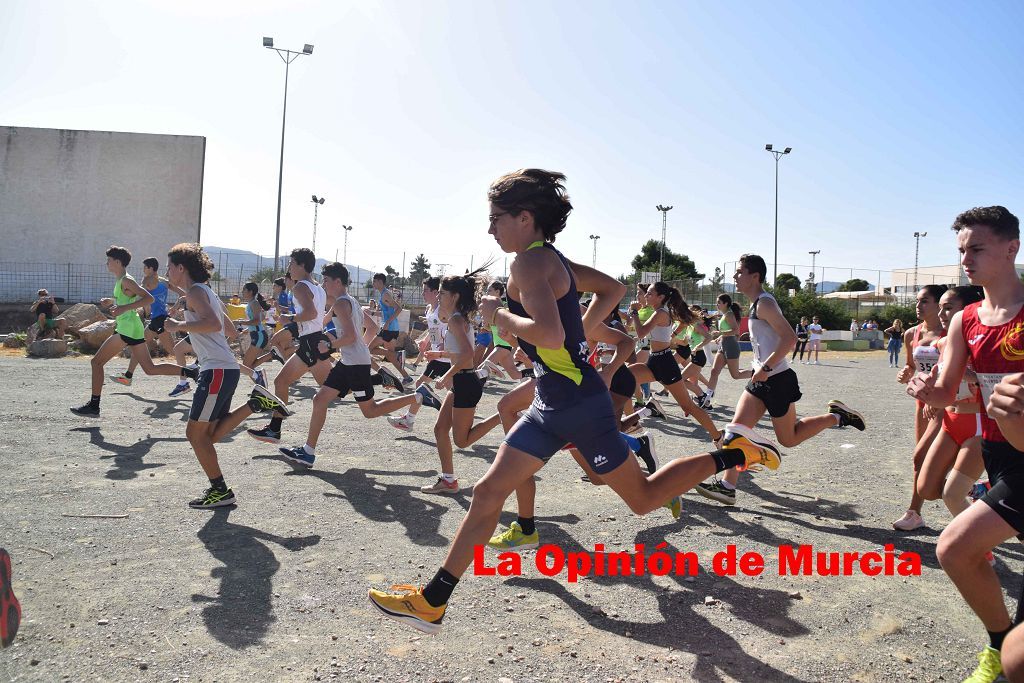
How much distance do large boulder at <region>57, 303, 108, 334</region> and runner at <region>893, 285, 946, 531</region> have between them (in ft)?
67.0

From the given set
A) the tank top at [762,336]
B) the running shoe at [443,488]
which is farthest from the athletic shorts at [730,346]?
the running shoe at [443,488]

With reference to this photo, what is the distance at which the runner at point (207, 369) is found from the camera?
541cm

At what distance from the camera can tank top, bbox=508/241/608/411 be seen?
329cm

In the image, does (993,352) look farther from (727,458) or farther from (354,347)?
(354,347)

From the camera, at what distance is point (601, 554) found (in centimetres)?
456

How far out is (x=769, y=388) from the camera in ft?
18.9

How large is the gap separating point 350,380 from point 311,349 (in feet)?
4.07

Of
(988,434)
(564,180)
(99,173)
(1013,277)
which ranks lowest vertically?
(988,434)

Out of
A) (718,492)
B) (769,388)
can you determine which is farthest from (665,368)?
(718,492)

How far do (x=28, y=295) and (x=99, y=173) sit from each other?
9091 mm

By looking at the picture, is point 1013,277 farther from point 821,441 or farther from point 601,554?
point 821,441

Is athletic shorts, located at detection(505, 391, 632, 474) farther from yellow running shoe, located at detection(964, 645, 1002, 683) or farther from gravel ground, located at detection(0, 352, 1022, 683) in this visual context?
yellow running shoe, located at detection(964, 645, 1002, 683)

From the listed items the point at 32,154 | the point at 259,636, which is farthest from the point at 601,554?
the point at 32,154

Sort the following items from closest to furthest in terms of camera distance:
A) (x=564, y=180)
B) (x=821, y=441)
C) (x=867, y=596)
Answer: (x=564, y=180), (x=867, y=596), (x=821, y=441)
